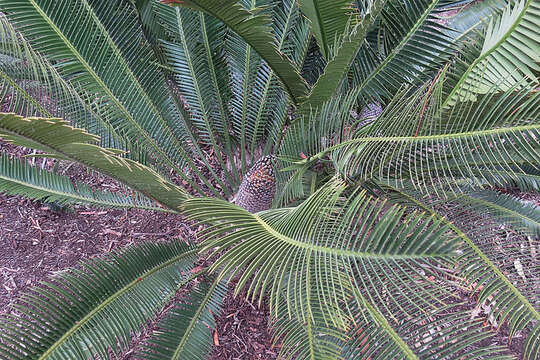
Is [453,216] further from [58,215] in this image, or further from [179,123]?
[58,215]

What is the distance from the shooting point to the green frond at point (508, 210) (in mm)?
1882

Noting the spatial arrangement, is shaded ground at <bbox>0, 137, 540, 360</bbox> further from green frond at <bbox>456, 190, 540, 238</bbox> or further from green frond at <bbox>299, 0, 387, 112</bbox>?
green frond at <bbox>299, 0, 387, 112</bbox>

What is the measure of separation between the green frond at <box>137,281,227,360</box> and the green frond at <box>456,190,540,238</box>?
122 centimetres

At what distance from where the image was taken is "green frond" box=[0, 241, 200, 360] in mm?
1335

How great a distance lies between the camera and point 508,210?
6.37 ft

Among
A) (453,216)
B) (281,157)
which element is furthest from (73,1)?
(453,216)

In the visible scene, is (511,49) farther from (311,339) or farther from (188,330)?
(188,330)

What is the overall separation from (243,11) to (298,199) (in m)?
0.91

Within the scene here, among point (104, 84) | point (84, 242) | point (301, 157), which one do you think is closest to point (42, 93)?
point (104, 84)

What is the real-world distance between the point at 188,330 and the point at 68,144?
36.5 inches

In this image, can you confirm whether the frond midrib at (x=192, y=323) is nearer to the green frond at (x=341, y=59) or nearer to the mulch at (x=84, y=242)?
the mulch at (x=84, y=242)

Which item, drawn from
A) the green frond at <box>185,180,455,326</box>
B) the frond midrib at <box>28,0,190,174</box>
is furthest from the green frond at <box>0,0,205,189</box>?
the green frond at <box>185,180,455,326</box>

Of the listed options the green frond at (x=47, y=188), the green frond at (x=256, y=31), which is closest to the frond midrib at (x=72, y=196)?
the green frond at (x=47, y=188)

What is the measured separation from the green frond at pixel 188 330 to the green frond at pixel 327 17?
1144 millimetres
